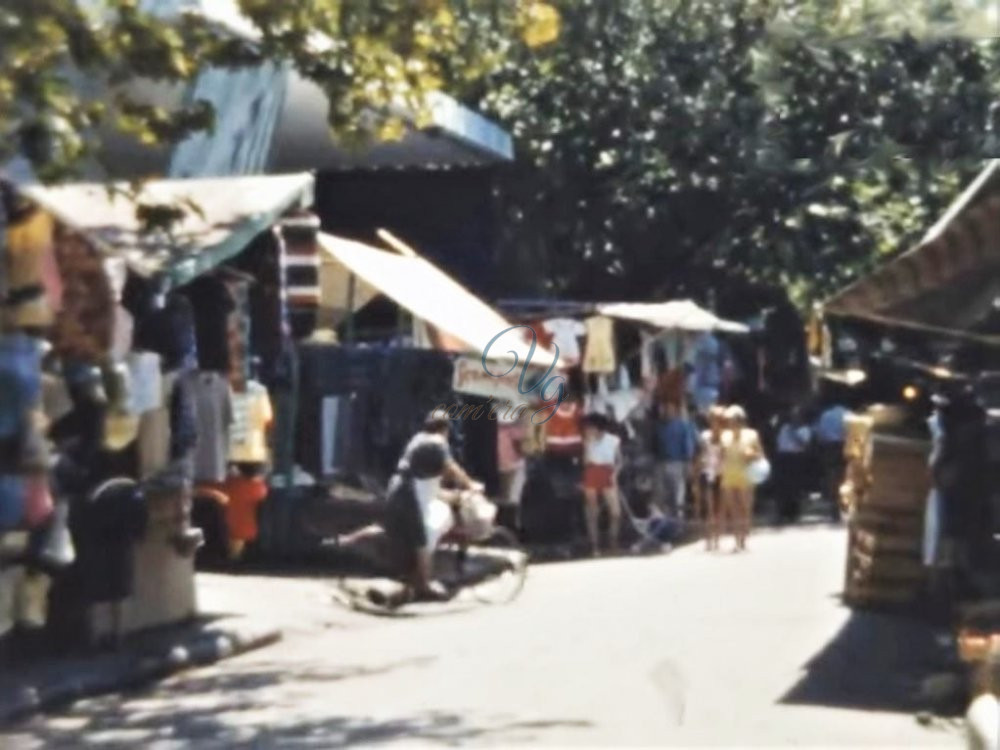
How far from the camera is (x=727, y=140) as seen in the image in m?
35.6

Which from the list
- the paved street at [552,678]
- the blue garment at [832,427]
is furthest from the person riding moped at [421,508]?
the blue garment at [832,427]

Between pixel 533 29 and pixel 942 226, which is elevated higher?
pixel 533 29

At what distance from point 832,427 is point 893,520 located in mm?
18096

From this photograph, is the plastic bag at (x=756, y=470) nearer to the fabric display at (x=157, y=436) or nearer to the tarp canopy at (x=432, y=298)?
the tarp canopy at (x=432, y=298)

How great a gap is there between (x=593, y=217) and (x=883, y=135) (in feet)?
16.7

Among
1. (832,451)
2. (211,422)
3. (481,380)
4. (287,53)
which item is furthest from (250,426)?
(832,451)

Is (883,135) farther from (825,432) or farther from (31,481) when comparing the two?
(31,481)

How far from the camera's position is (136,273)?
15.1 m

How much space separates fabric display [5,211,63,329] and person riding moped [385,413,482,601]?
8477 millimetres

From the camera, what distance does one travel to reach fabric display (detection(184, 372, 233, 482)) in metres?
17.0

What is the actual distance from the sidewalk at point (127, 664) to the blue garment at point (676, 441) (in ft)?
42.1

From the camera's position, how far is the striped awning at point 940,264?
45.8 feet

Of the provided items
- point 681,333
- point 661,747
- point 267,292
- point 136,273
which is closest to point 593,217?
point 681,333

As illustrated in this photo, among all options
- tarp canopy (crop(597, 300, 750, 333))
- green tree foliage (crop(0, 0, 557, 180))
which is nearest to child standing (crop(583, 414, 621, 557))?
tarp canopy (crop(597, 300, 750, 333))
